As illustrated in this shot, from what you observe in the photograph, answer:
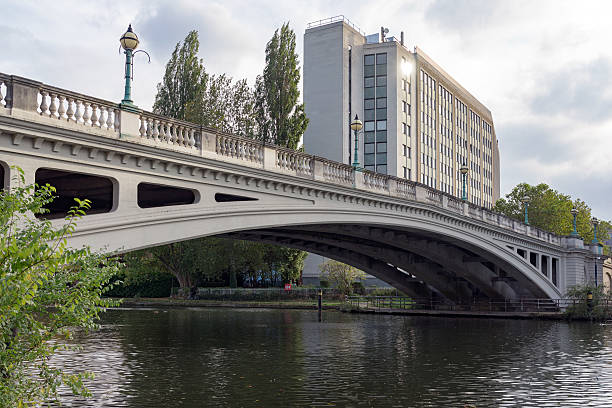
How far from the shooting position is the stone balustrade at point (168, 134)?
15.3 meters

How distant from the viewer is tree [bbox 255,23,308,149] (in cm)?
5681

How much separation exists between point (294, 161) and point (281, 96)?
1304 inches

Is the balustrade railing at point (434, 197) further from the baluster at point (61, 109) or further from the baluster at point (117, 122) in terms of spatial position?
the baluster at point (61, 109)

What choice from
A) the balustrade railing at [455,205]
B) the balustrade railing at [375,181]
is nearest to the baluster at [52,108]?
the balustrade railing at [375,181]

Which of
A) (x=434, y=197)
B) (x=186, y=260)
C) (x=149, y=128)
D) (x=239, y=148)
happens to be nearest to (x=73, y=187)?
(x=149, y=128)

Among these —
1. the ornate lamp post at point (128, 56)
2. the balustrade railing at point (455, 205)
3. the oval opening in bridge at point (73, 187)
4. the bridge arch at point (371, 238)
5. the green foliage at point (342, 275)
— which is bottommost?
the green foliage at point (342, 275)

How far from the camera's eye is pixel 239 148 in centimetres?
2228

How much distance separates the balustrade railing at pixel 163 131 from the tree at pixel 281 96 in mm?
35919

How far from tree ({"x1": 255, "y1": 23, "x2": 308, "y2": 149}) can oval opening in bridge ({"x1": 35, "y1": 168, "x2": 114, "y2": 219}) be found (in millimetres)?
33391

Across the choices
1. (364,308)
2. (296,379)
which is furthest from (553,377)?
(364,308)

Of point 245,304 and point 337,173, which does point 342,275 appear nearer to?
point 245,304

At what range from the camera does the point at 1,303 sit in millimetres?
7895

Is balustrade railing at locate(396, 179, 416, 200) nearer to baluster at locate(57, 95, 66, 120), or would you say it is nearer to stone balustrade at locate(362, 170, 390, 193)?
stone balustrade at locate(362, 170, 390, 193)

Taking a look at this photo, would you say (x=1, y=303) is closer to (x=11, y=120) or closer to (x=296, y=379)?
(x=11, y=120)
